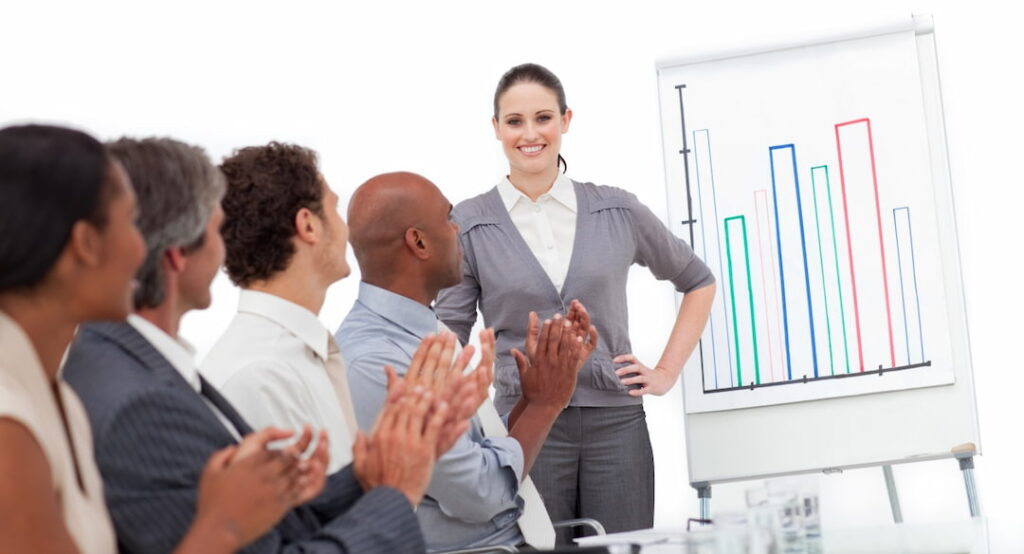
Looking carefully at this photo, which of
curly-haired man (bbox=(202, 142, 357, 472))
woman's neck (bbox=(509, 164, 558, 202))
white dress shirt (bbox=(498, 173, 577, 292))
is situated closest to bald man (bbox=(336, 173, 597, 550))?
curly-haired man (bbox=(202, 142, 357, 472))

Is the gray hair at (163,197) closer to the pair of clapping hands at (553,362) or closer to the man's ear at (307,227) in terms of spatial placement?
the man's ear at (307,227)

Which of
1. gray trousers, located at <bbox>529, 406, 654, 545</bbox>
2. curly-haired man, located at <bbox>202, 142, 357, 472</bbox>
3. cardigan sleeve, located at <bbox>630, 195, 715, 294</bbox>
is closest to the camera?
curly-haired man, located at <bbox>202, 142, 357, 472</bbox>

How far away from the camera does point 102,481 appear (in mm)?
1418

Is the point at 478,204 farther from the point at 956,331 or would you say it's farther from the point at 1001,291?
the point at 1001,291

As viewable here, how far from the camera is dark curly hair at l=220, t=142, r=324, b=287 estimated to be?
2.10 meters

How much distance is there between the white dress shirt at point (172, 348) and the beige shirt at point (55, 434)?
0.20 m

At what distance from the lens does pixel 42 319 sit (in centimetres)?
131

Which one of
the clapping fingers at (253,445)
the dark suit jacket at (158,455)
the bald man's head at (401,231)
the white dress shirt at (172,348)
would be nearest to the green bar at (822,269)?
the bald man's head at (401,231)

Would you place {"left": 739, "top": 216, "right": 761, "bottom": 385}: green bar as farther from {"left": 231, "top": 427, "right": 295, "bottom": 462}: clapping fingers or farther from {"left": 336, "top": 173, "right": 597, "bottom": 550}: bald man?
{"left": 231, "top": 427, "right": 295, "bottom": 462}: clapping fingers

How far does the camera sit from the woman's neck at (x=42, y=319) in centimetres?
130

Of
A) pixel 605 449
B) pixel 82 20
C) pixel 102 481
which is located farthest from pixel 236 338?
pixel 82 20

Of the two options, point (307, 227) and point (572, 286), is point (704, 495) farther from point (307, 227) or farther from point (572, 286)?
point (307, 227)

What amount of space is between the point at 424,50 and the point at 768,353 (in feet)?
7.10

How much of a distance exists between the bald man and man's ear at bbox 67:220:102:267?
3.77ft
